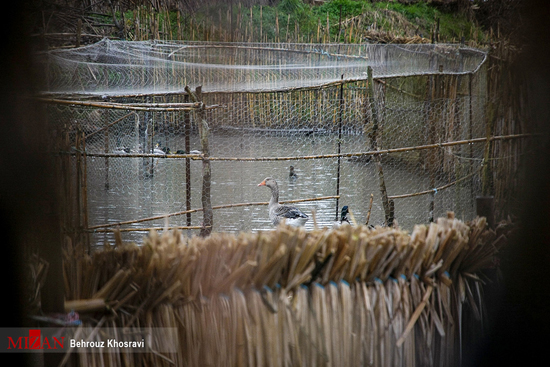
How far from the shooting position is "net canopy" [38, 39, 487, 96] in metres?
5.20

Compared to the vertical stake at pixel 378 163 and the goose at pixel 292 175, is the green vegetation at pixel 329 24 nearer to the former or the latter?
the vertical stake at pixel 378 163

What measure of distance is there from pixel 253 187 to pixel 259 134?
6.27ft

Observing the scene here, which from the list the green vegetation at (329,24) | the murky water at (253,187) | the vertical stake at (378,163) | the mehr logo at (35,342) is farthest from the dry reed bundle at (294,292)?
the vertical stake at (378,163)

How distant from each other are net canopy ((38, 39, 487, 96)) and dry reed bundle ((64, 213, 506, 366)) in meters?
4.32

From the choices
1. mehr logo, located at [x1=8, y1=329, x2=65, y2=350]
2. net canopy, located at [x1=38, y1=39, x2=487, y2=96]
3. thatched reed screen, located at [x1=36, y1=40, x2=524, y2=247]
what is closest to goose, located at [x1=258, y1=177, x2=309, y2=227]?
thatched reed screen, located at [x1=36, y1=40, x2=524, y2=247]

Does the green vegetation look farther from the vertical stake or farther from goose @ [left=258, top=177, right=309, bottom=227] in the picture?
goose @ [left=258, top=177, right=309, bottom=227]

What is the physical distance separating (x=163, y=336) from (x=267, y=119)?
811cm

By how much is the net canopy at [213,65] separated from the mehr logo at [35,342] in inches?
173

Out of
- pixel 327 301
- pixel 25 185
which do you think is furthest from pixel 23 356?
pixel 327 301

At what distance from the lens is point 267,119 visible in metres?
8.91

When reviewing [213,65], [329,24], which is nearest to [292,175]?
[213,65]

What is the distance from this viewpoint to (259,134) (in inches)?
339

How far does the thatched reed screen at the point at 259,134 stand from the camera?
4.99 metres

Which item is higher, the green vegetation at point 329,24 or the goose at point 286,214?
the green vegetation at point 329,24
